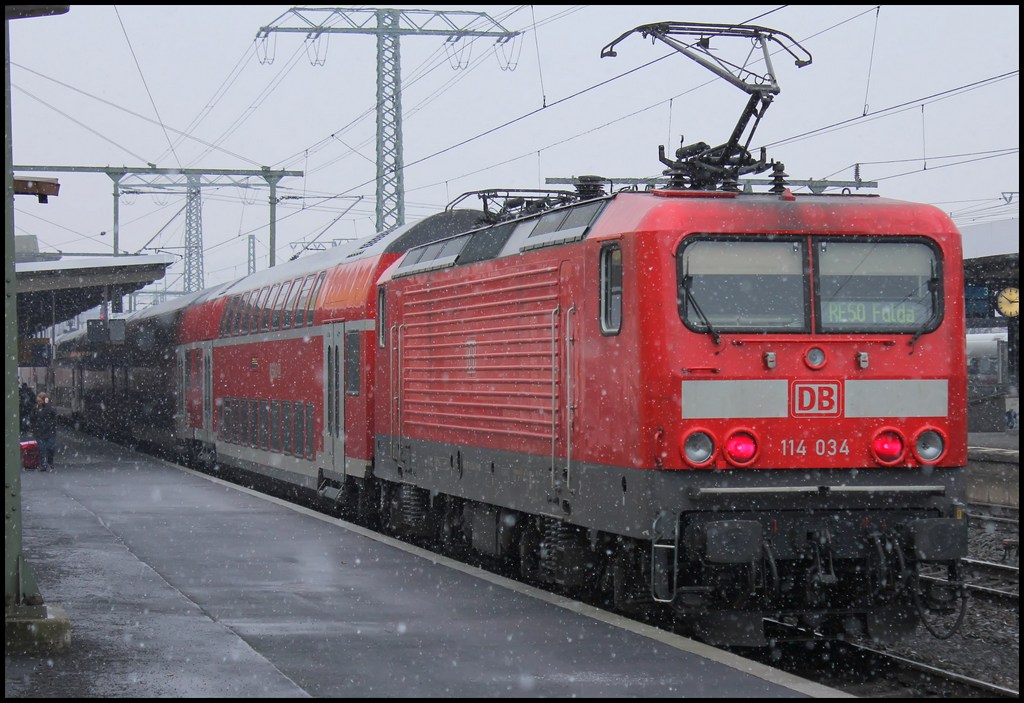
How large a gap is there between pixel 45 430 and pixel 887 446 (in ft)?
62.7

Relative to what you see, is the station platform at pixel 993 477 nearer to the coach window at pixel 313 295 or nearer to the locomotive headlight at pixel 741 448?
the coach window at pixel 313 295

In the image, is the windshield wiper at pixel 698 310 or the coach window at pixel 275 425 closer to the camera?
the windshield wiper at pixel 698 310

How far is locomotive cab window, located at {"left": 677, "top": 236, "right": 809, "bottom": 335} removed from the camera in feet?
30.1

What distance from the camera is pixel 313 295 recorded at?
18641mm

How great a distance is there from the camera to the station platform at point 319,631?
738cm

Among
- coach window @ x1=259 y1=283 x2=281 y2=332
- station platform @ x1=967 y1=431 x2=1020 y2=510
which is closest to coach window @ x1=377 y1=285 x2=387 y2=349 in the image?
coach window @ x1=259 y1=283 x2=281 y2=332

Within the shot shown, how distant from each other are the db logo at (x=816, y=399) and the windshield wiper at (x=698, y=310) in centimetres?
61

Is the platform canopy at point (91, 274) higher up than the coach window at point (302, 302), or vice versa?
the platform canopy at point (91, 274)

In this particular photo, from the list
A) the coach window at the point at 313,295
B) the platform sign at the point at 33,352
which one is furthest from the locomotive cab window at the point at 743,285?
the platform sign at the point at 33,352

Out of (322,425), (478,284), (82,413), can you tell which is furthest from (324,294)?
(82,413)

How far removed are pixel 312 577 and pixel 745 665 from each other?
14.9 ft

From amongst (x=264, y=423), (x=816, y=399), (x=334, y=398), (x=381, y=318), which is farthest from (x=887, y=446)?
(x=264, y=423)

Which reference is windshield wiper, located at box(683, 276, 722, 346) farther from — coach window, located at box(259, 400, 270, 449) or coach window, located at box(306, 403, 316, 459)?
coach window, located at box(259, 400, 270, 449)

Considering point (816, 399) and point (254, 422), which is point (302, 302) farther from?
point (816, 399)
